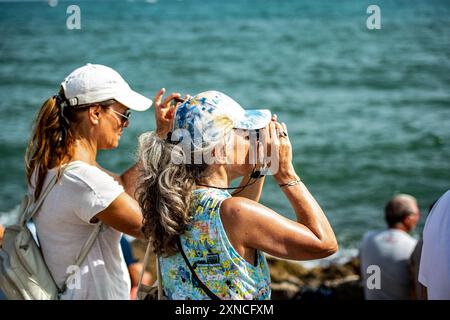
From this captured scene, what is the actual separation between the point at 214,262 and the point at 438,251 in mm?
869

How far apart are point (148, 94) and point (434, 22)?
51.1 feet

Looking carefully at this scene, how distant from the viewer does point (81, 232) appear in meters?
3.13

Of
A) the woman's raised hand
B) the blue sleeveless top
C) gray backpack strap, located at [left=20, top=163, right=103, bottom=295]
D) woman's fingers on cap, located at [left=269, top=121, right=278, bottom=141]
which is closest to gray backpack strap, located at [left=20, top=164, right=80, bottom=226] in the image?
gray backpack strap, located at [left=20, top=163, right=103, bottom=295]

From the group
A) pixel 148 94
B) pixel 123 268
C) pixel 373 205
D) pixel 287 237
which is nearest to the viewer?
pixel 287 237

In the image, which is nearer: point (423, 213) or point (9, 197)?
point (423, 213)

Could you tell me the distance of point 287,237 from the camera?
242cm

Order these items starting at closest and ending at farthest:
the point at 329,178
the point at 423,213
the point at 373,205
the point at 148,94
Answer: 1. the point at 423,213
2. the point at 373,205
3. the point at 329,178
4. the point at 148,94

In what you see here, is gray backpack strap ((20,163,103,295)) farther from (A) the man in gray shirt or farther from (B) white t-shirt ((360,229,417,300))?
(B) white t-shirt ((360,229,417,300))

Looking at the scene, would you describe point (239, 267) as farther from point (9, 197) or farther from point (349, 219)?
point (9, 197)

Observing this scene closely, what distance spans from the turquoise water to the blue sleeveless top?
717cm

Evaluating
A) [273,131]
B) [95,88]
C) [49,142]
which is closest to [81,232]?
[49,142]

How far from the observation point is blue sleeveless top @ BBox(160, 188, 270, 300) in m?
2.43

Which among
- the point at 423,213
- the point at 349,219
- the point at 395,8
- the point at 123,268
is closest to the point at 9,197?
the point at 349,219

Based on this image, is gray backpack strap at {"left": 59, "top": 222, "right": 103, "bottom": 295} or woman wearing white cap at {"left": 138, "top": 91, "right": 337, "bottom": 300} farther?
gray backpack strap at {"left": 59, "top": 222, "right": 103, "bottom": 295}
